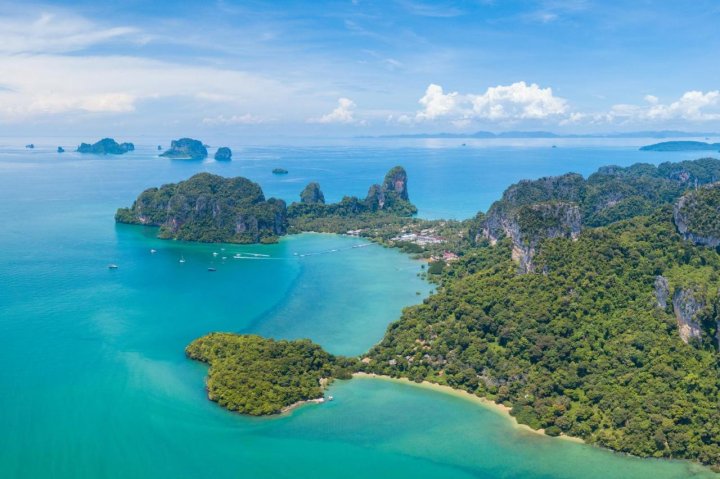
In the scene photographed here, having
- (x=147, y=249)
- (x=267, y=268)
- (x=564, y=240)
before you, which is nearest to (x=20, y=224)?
(x=147, y=249)

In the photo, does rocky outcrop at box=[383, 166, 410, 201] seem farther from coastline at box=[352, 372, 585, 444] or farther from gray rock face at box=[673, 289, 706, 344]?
gray rock face at box=[673, 289, 706, 344]

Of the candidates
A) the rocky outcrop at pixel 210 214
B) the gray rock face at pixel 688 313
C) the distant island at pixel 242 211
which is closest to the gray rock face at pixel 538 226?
the gray rock face at pixel 688 313

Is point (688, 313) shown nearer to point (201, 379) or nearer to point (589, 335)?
point (589, 335)

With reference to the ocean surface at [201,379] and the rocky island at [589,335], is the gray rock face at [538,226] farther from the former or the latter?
the ocean surface at [201,379]

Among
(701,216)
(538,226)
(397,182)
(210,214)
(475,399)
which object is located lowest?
(475,399)

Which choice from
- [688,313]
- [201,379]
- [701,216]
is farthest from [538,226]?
[201,379]

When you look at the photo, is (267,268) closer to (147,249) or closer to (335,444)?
(147,249)
